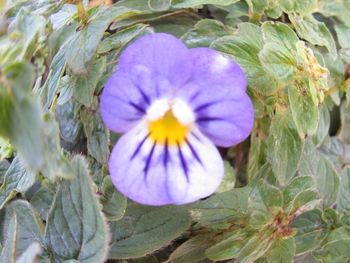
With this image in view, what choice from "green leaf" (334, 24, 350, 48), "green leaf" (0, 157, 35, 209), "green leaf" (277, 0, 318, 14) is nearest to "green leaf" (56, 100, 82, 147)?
"green leaf" (0, 157, 35, 209)

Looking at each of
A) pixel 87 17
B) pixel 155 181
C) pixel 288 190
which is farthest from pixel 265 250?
pixel 87 17

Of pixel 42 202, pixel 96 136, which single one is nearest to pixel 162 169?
pixel 96 136

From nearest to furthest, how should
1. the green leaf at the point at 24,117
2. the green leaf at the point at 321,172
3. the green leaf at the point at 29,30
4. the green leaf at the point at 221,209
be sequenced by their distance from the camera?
the green leaf at the point at 24,117, the green leaf at the point at 29,30, the green leaf at the point at 221,209, the green leaf at the point at 321,172

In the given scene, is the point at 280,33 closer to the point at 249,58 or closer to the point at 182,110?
the point at 249,58

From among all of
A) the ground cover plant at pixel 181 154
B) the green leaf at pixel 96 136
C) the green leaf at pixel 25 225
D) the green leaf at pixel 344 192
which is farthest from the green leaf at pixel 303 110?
the green leaf at pixel 25 225

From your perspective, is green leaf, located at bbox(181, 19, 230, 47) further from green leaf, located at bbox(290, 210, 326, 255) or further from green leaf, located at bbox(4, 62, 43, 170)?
green leaf, located at bbox(4, 62, 43, 170)

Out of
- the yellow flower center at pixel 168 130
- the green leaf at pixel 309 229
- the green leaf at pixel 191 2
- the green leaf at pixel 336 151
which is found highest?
the green leaf at pixel 191 2

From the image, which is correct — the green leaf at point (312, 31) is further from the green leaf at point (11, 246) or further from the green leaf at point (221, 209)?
the green leaf at point (11, 246)
